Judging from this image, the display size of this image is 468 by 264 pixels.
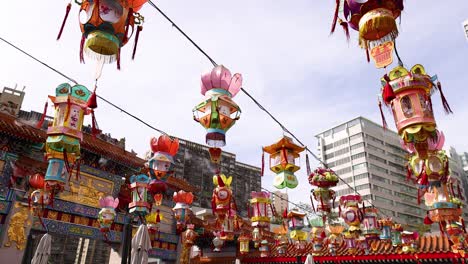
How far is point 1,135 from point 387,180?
55.2 meters

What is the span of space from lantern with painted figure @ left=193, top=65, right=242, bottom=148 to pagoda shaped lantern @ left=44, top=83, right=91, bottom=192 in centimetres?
289

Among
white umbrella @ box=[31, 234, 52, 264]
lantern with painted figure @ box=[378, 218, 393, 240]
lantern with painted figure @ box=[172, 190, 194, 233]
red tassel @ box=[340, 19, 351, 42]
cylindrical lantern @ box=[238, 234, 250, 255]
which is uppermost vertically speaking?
red tassel @ box=[340, 19, 351, 42]

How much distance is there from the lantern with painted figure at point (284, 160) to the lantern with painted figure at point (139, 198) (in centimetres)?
458

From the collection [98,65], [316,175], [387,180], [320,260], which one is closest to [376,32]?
[98,65]

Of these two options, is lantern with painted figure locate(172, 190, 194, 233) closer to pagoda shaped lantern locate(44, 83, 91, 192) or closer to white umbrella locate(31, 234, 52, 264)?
white umbrella locate(31, 234, 52, 264)

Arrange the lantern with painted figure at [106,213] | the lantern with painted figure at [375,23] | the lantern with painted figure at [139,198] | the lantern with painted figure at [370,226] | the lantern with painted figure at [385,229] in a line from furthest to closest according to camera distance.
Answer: the lantern with painted figure at [385,229]
the lantern with painted figure at [370,226]
the lantern with painted figure at [106,213]
the lantern with painted figure at [139,198]
the lantern with painted figure at [375,23]

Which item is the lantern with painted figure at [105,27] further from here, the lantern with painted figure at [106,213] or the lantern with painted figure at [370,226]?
the lantern with painted figure at [370,226]

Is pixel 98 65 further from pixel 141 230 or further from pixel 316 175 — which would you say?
pixel 316 175

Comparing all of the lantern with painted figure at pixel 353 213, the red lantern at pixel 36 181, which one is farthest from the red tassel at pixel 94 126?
the lantern with painted figure at pixel 353 213

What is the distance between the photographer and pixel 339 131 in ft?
204

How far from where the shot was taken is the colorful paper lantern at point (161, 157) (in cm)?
967

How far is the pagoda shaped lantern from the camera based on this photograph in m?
7.44

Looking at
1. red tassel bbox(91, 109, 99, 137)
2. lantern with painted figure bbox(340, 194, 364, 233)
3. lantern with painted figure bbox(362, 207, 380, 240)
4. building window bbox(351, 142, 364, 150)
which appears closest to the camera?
red tassel bbox(91, 109, 99, 137)

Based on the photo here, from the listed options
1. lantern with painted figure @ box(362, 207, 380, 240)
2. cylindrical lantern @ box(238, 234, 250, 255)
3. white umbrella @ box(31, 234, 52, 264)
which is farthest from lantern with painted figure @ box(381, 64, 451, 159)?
cylindrical lantern @ box(238, 234, 250, 255)
